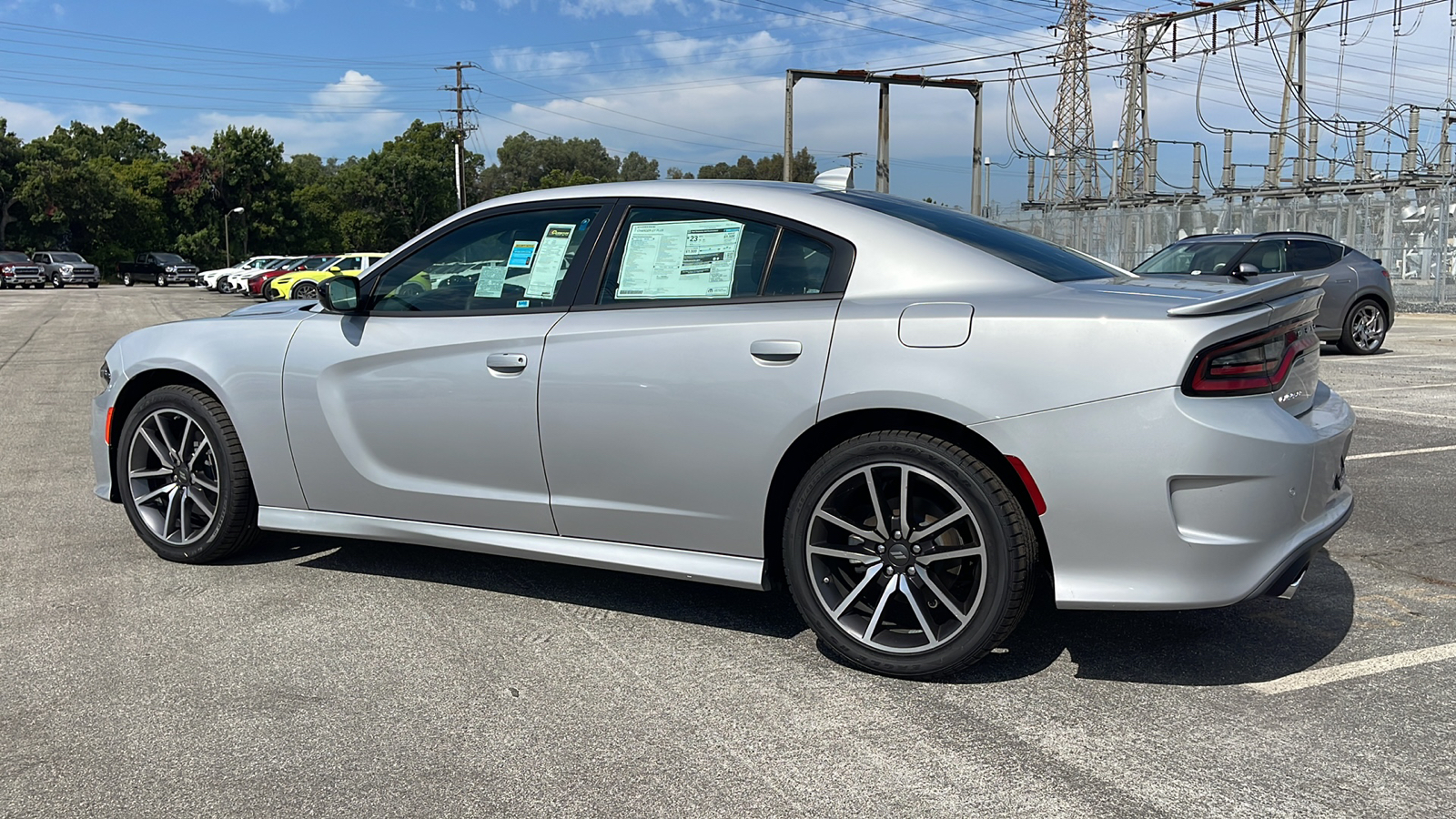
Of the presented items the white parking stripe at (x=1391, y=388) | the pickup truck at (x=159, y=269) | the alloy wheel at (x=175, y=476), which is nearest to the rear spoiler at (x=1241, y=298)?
the alloy wheel at (x=175, y=476)

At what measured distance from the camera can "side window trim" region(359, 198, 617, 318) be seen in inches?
161

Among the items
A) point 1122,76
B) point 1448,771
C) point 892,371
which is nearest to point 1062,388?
point 892,371

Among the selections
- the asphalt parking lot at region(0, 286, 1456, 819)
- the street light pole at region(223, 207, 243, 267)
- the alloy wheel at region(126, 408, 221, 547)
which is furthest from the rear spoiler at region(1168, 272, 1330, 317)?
the street light pole at region(223, 207, 243, 267)

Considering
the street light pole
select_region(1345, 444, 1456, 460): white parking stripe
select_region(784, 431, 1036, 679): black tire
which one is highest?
the street light pole

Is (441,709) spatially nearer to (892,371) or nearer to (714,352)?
(714,352)

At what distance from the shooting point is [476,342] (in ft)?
13.5

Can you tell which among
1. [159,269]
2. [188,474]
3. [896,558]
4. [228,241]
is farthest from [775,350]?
[228,241]

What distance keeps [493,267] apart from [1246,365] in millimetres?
2627

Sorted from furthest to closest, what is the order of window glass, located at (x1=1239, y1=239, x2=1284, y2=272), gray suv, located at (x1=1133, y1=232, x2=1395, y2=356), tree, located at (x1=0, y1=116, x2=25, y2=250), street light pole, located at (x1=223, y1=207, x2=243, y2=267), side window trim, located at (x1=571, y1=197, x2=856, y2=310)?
1. street light pole, located at (x1=223, y1=207, x2=243, y2=267)
2. tree, located at (x1=0, y1=116, x2=25, y2=250)
3. window glass, located at (x1=1239, y1=239, x2=1284, y2=272)
4. gray suv, located at (x1=1133, y1=232, x2=1395, y2=356)
5. side window trim, located at (x1=571, y1=197, x2=856, y2=310)

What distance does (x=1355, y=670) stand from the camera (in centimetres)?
355

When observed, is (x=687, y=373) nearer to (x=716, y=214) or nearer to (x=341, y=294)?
(x=716, y=214)

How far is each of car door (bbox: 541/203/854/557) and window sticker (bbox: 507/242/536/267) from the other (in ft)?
1.08

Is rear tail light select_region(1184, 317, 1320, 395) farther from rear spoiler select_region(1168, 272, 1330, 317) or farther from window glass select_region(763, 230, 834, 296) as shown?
window glass select_region(763, 230, 834, 296)

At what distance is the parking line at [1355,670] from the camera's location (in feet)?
11.3
